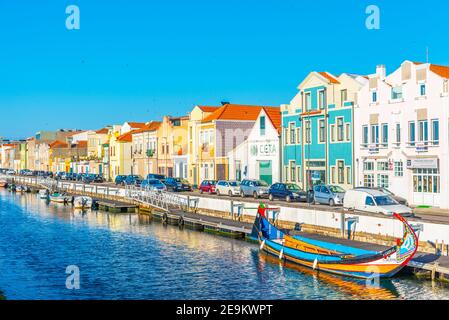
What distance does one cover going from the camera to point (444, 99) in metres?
45.8

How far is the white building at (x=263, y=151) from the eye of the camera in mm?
65562

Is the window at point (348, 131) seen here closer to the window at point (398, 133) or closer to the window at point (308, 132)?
the window at point (308, 132)

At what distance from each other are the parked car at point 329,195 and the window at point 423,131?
722 cm

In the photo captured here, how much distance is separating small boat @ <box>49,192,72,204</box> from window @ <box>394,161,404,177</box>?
4186 cm

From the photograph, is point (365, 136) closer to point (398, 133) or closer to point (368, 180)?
point (368, 180)

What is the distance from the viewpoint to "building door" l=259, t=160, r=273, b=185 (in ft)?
218

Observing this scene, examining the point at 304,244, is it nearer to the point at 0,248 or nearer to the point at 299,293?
the point at 299,293

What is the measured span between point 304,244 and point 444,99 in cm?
2043

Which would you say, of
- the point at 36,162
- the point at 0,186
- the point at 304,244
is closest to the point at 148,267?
the point at 304,244

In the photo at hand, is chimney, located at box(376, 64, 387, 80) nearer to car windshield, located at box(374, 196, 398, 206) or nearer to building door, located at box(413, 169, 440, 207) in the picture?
building door, located at box(413, 169, 440, 207)

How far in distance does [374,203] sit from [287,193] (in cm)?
1505

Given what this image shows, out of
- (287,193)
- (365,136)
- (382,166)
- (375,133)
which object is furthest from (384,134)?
(287,193)

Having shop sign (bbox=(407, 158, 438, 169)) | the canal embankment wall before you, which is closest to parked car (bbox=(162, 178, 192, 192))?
the canal embankment wall

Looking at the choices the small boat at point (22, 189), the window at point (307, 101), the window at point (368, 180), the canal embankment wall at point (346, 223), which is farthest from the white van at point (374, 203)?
the small boat at point (22, 189)
